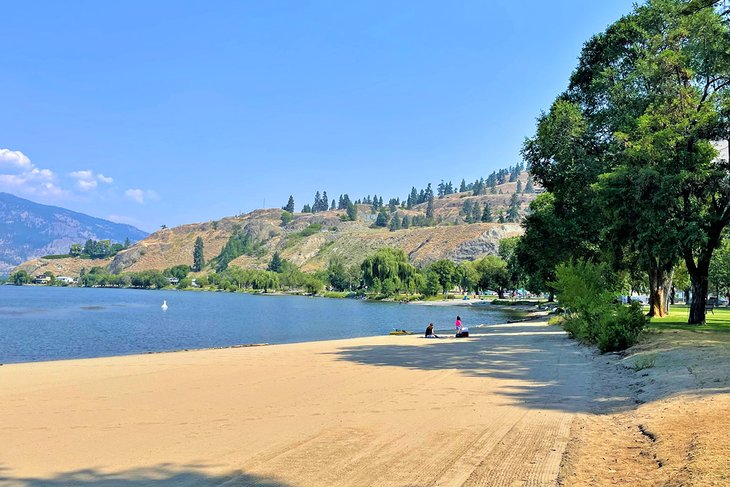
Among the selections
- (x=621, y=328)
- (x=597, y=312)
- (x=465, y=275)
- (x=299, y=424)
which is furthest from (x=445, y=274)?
(x=299, y=424)

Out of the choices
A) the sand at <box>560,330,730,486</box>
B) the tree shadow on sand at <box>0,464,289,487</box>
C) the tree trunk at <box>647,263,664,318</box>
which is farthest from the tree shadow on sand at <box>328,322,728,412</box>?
the tree trunk at <box>647,263,664,318</box>

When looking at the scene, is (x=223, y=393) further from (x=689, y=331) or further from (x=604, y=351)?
(x=689, y=331)

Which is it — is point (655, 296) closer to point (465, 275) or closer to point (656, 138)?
point (656, 138)

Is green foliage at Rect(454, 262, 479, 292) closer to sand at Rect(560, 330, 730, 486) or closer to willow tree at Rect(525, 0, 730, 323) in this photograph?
willow tree at Rect(525, 0, 730, 323)

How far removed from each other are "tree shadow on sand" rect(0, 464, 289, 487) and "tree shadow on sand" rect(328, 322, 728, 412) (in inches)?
293

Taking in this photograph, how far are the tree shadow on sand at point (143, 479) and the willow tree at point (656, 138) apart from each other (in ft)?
79.2

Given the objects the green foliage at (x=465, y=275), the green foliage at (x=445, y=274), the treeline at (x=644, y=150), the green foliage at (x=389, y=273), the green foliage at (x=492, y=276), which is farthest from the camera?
the green foliage at (x=389, y=273)

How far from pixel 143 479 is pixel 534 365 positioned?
15.8 meters


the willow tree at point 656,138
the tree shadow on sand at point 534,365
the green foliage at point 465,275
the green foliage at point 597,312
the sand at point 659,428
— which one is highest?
the willow tree at point 656,138

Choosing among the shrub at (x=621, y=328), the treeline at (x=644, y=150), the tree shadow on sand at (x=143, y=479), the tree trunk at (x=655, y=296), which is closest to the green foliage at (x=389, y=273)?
the tree trunk at (x=655, y=296)

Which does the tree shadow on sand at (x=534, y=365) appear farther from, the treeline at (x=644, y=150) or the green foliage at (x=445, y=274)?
the green foliage at (x=445, y=274)

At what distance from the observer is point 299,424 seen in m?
11.2

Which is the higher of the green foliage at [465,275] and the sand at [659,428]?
the green foliage at [465,275]

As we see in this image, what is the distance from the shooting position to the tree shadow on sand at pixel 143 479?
24.7ft
